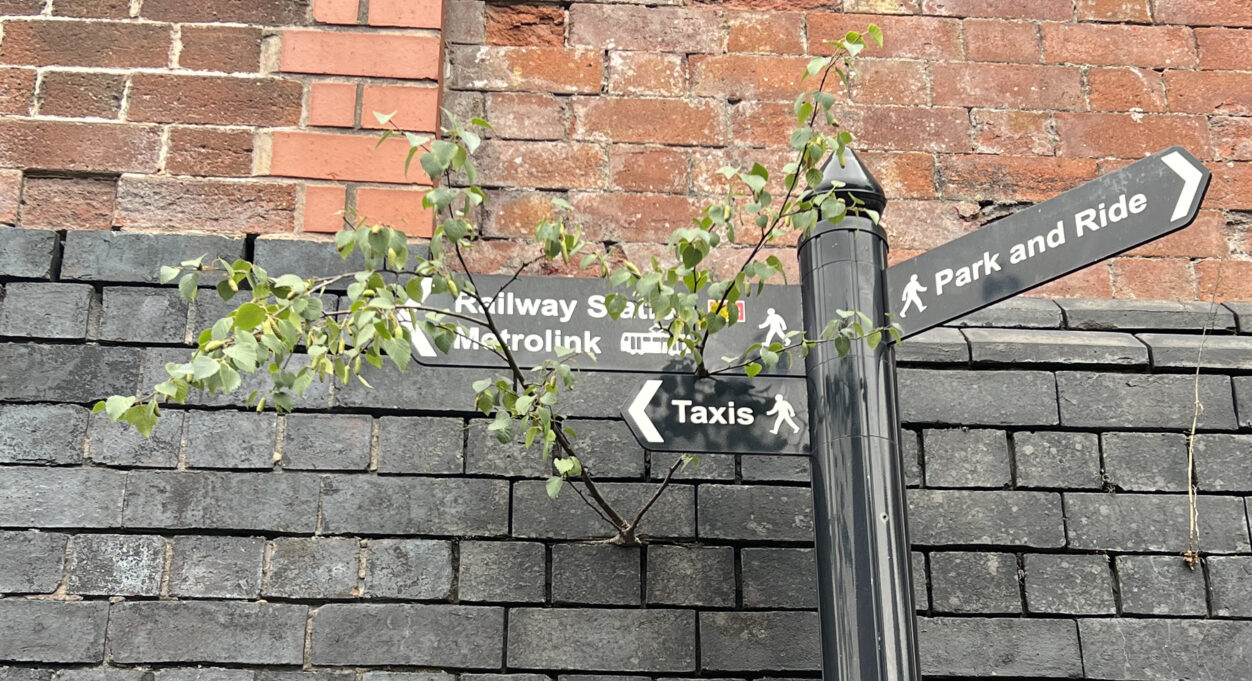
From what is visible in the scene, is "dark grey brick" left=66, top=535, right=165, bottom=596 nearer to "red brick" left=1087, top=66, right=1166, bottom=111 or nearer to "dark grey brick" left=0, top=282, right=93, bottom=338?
"dark grey brick" left=0, top=282, right=93, bottom=338

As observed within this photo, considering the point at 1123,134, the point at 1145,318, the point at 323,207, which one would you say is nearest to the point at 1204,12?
the point at 1123,134

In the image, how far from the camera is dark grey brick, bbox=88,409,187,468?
3.57 m

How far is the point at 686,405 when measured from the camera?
2.86 meters

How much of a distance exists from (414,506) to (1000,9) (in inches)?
108

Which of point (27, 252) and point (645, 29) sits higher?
point (645, 29)

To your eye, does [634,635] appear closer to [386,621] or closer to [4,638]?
[386,621]

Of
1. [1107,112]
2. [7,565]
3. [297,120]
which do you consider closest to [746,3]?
[1107,112]

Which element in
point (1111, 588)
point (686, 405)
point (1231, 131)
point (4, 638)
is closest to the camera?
point (686, 405)

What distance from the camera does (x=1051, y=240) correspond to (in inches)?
105

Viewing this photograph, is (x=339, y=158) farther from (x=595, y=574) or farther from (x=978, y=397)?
(x=978, y=397)

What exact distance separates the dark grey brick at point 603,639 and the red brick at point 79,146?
6.06ft

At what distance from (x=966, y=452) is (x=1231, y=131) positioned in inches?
65.2

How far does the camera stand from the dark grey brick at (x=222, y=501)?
11.5 ft

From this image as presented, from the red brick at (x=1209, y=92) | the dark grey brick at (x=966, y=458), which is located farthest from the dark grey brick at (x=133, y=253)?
the red brick at (x=1209, y=92)
